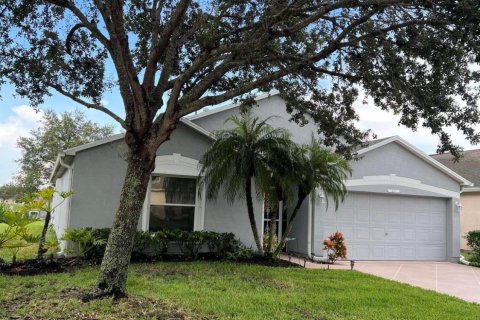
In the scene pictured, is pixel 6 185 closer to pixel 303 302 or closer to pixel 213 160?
pixel 213 160

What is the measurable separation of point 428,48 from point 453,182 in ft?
34.6

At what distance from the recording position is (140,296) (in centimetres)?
697

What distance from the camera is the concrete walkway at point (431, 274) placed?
10196mm

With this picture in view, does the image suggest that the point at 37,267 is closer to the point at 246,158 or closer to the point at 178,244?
the point at 178,244

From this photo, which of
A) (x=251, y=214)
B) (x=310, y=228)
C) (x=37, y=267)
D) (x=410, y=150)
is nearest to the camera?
(x=37, y=267)

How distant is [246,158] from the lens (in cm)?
1149

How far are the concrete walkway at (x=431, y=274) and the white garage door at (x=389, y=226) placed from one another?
1.85 feet

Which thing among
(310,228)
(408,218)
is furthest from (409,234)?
(310,228)

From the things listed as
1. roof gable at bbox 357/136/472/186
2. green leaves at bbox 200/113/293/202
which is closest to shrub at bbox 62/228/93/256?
green leaves at bbox 200/113/293/202

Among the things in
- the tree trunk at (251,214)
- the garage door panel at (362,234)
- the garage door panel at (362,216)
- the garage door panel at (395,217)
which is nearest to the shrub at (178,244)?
the tree trunk at (251,214)

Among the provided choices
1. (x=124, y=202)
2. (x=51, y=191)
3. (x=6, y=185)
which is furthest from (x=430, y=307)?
(x=6, y=185)

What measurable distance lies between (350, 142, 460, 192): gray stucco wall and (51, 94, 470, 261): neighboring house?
0.12 feet

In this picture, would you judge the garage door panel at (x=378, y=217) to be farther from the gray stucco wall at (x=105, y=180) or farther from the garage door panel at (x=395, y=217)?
the gray stucco wall at (x=105, y=180)

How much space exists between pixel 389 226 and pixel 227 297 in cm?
988
